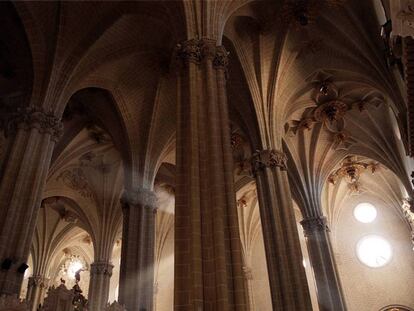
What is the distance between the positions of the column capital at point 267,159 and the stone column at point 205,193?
4.75m

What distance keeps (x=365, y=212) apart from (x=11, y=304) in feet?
62.5

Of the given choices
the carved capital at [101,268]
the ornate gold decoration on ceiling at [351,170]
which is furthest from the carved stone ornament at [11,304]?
the ornate gold decoration on ceiling at [351,170]

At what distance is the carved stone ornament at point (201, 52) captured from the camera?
8.55 m

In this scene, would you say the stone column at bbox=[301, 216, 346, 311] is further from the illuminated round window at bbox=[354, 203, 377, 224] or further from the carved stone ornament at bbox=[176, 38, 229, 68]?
the carved stone ornament at bbox=[176, 38, 229, 68]

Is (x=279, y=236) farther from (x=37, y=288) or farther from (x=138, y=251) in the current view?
(x=37, y=288)

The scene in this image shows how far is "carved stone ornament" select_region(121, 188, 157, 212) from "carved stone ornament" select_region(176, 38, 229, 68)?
629 centimetres

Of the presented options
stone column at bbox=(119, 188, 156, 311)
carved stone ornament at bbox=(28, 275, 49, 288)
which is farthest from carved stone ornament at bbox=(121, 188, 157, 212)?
carved stone ornament at bbox=(28, 275, 49, 288)

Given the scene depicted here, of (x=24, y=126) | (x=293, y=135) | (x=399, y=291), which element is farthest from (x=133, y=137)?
(x=399, y=291)

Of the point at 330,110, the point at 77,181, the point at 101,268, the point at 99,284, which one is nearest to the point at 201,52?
the point at 330,110

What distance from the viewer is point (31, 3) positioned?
11250 mm

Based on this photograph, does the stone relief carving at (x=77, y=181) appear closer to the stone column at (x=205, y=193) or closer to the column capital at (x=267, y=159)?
the column capital at (x=267, y=159)

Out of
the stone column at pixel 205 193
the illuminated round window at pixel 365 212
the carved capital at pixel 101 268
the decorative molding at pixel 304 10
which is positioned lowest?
the stone column at pixel 205 193

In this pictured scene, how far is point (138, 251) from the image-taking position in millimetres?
12555

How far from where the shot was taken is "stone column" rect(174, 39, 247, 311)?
6.31m
